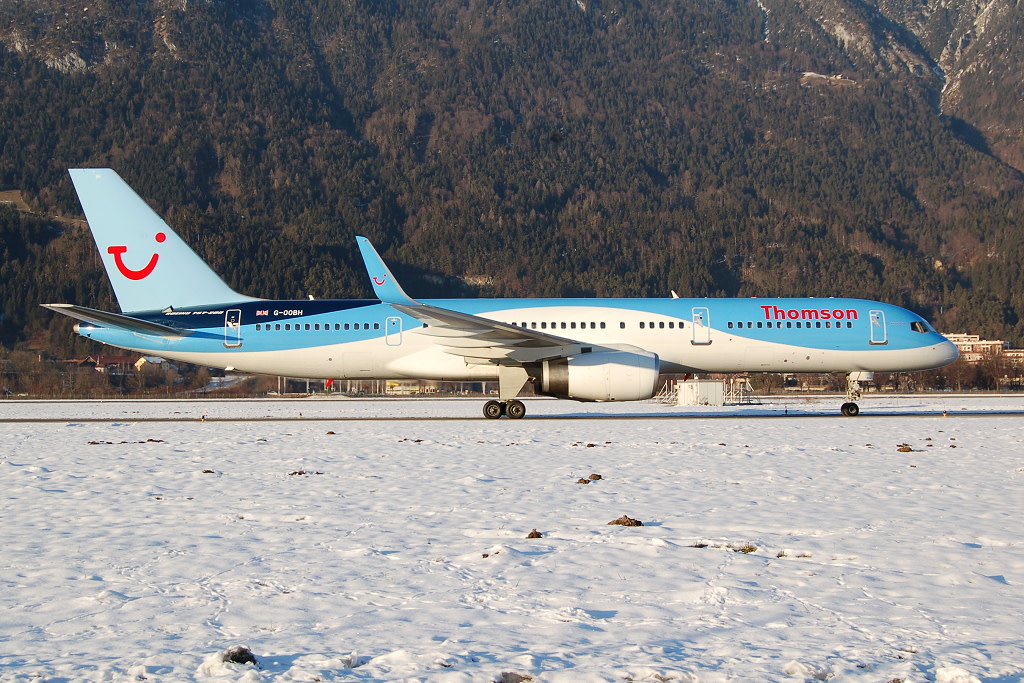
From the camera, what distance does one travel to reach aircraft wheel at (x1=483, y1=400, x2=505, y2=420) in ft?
83.2

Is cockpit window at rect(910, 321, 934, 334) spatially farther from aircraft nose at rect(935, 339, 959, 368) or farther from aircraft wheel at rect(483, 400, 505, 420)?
aircraft wheel at rect(483, 400, 505, 420)

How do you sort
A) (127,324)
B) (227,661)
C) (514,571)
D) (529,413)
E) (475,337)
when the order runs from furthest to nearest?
(529,413)
(127,324)
(475,337)
(514,571)
(227,661)

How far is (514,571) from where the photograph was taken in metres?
6.98

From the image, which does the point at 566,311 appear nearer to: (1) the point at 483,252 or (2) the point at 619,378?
(2) the point at 619,378

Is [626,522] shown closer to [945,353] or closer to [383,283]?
[383,283]

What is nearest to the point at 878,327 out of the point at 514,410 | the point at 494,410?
the point at 514,410

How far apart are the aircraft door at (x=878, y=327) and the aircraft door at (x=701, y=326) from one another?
487 centimetres

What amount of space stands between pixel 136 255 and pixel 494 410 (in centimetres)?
1068

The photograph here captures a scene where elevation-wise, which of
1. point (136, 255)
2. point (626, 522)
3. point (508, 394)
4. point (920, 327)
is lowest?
point (626, 522)

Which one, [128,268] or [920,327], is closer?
[128,268]

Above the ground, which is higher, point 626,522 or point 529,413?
point 529,413

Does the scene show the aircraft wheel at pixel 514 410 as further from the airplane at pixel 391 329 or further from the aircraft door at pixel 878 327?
the aircraft door at pixel 878 327

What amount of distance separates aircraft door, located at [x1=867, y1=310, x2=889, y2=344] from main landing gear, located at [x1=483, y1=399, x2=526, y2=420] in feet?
33.4

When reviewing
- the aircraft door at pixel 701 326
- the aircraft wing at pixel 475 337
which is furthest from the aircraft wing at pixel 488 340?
the aircraft door at pixel 701 326
